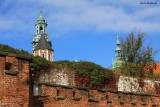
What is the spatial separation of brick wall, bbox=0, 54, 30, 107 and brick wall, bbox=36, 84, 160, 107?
10.2 ft

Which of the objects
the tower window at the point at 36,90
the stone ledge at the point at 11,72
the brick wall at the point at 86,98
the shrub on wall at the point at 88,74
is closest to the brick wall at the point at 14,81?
the stone ledge at the point at 11,72

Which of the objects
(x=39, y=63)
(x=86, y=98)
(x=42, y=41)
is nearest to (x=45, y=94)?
(x=86, y=98)

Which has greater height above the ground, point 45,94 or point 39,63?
point 39,63

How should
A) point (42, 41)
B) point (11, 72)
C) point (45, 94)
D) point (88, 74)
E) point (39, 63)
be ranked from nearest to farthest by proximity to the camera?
point (11, 72)
point (45, 94)
point (39, 63)
point (88, 74)
point (42, 41)

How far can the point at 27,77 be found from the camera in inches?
491

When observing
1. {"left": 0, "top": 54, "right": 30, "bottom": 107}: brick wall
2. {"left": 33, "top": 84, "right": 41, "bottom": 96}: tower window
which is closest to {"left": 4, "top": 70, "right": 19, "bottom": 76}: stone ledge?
{"left": 0, "top": 54, "right": 30, "bottom": 107}: brick wall

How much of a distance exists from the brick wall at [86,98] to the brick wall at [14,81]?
310cm

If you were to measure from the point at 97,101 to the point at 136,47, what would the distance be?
25.3m

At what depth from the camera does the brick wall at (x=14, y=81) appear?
11820 millimetres

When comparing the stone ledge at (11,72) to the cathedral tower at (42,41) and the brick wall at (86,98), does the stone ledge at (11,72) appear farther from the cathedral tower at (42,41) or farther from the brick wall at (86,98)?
the cathedral tower at (42,41)

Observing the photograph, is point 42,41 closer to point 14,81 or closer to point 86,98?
point 86,98

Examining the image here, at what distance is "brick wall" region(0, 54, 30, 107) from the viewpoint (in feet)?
38.8

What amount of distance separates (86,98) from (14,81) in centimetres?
560

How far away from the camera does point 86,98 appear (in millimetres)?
17078
